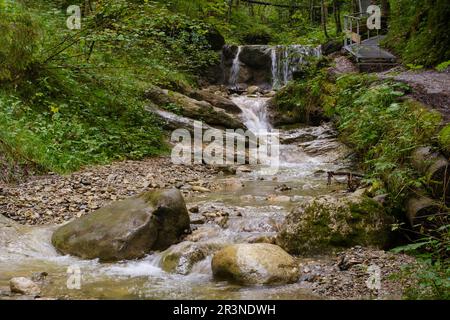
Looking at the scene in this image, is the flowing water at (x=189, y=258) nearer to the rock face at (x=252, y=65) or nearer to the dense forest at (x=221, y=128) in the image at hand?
the dense forest at (x=221, y=128)

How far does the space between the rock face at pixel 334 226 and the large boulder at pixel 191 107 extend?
817cm

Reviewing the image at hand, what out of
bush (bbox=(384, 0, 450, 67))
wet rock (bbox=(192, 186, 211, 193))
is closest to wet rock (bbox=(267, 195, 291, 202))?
wet rock (bbox=(192, 186, 211, 193))

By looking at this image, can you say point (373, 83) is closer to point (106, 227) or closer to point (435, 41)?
point (435, 41)

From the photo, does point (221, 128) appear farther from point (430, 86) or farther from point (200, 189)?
point (430, 86)

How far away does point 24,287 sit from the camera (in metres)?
4.68

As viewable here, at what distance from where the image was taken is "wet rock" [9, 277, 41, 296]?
464 cm

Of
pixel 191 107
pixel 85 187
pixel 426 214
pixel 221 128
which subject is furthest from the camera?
pixel 221 128

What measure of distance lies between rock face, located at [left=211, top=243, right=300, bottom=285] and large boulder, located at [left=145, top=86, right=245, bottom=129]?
8.82m

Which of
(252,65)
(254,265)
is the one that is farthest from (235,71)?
(254,265)

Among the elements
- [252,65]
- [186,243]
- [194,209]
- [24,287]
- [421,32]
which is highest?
[421,32]

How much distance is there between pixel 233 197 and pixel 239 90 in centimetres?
1238

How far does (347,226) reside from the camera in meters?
6.12

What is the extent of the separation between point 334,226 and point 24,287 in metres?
3.65
